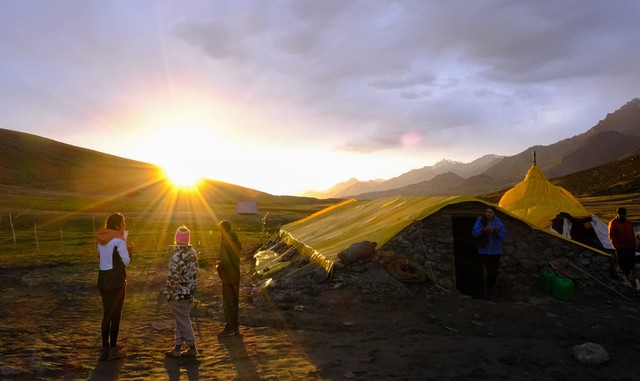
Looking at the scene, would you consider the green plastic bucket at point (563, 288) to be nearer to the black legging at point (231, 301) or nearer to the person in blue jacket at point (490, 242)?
the person in blue jacket at point (490, 242)

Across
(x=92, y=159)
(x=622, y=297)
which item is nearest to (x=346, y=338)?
(x=622, y=297)

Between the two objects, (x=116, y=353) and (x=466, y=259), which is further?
(x=466, y=259)

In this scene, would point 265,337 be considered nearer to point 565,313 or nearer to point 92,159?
point 565,313

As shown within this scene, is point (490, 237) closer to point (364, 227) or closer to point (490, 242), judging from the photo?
point (490, 242)

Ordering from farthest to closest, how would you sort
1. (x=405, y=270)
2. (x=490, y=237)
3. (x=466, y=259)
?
(x=466, y=259), (x=405, y=270), (x=490, y=237)

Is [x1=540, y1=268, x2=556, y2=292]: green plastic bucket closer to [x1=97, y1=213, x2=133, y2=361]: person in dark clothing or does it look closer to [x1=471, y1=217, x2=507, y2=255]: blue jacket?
Answer: [x1=471, y1=217, x2=507, y2=255]: blue jacket

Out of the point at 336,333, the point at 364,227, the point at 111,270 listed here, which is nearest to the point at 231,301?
the point at 336,333

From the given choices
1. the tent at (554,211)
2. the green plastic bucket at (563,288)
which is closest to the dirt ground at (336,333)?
the green plastic bucket at (563,288)

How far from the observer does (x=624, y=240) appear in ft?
40.6

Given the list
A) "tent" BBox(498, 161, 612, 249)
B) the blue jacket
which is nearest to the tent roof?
"tent" BBox(498, 161, 612, 249)

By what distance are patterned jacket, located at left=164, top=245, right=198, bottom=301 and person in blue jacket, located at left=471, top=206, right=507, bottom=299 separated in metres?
7.00

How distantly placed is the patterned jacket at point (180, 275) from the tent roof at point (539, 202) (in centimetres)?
1469

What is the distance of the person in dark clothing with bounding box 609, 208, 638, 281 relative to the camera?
1231 centimetres

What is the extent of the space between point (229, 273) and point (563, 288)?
854 cm
